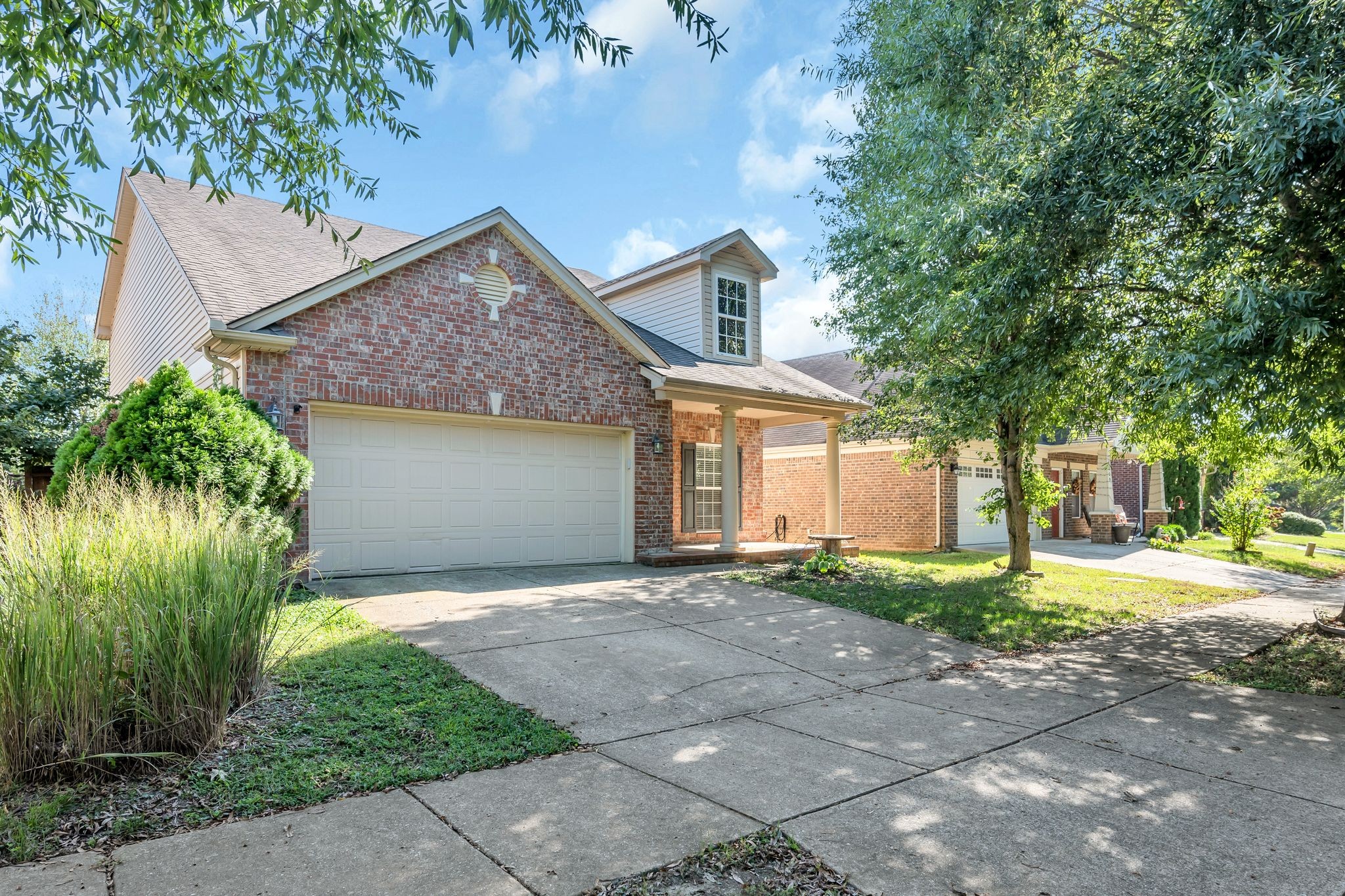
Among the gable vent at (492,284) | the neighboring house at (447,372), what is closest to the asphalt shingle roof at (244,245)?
the neighboring house at (447,372)

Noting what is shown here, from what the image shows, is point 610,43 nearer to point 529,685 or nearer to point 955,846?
point 529,685

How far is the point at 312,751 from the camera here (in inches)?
166

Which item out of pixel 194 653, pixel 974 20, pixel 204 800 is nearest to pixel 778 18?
pixel 974 20

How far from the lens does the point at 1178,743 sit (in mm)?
4965

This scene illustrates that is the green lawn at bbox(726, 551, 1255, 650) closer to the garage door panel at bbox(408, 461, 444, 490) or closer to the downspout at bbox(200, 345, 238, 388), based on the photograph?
the garage door panel at bbox(408, 461, 444, 490)

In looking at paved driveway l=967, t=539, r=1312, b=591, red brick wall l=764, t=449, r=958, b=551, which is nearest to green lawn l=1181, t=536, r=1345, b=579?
paved driveway l=967, t=539, r=1312, b=591

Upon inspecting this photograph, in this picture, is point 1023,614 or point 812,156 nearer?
point 1023,614

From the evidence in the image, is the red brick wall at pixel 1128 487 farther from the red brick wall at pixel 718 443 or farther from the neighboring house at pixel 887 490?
the red brick wall at pixel 718 443

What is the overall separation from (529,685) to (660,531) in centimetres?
714

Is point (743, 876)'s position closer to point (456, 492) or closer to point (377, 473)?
point (377, 473)

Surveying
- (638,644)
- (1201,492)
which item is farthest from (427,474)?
(1201,492)

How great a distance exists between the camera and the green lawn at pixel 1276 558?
55.3 feet

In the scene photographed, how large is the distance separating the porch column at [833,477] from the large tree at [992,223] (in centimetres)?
414

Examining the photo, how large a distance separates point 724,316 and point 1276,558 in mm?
15356
